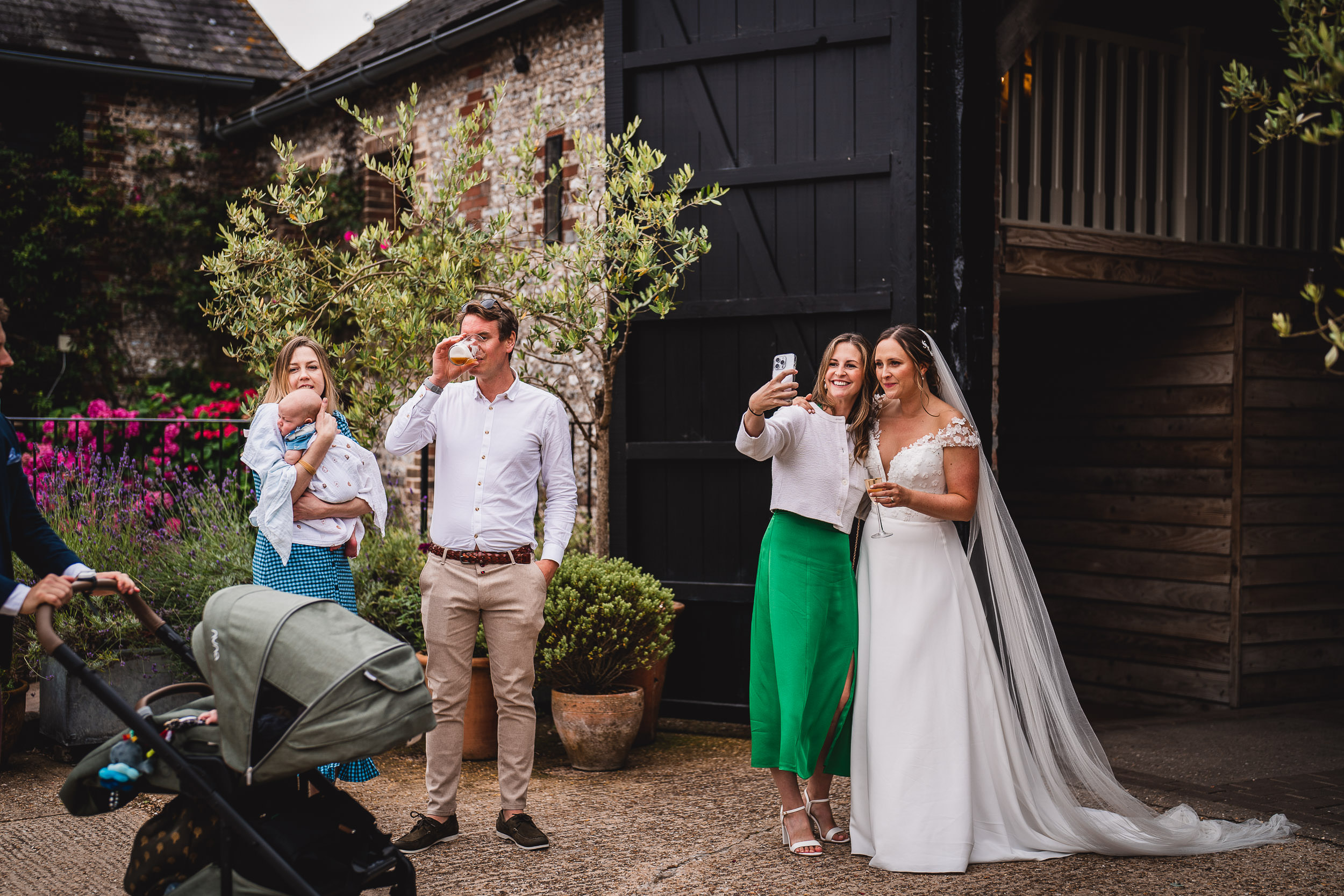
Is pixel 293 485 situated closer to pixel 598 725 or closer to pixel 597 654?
pixel 597 654

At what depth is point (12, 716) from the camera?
5395mm

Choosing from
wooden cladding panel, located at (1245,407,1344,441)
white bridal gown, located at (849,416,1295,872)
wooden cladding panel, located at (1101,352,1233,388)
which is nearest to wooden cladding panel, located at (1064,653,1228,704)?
wooden cladding panel, located at (1245,407,1344,441)

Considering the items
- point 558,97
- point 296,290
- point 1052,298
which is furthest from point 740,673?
point 558,97

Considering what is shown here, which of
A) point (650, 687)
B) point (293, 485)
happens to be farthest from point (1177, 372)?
point (293, 485)

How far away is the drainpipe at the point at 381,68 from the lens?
8.26m

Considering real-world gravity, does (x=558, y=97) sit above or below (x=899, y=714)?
above

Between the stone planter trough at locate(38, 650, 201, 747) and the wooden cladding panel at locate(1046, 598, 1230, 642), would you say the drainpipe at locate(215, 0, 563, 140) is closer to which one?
the stone planter trough at locate(38, 650, 201, 747)

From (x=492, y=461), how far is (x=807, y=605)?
1.26 metres

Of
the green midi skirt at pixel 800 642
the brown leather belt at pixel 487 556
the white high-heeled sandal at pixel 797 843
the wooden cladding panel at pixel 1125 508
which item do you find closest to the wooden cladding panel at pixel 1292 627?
the wooden cladding panel at pixel 1125 508

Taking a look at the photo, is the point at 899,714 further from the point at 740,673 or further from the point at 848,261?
the point at 848,261

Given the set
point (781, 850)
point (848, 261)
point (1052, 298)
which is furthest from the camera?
point (1052, 298)

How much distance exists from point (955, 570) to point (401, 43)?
6996mm

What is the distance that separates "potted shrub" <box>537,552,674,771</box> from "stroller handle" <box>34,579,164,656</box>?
2298mm

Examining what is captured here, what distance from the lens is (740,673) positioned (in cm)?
617
